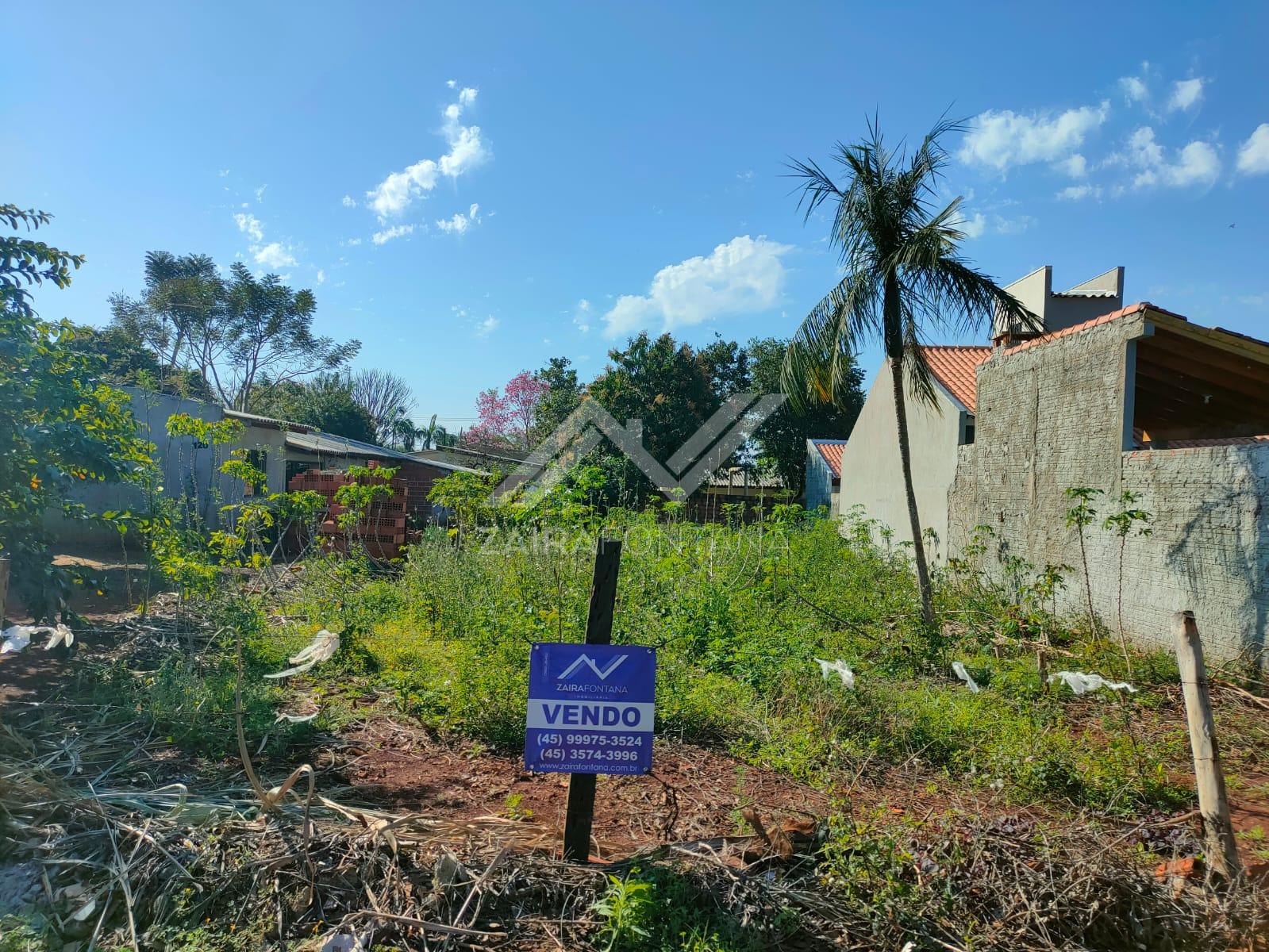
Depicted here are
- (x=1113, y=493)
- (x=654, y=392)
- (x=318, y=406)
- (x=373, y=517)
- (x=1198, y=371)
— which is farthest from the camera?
(x=318, y=406)

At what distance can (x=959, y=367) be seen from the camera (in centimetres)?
1290

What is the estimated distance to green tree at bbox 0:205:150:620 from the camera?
→ 4539 mm

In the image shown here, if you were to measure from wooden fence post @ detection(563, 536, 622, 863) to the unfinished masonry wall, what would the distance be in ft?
17.2

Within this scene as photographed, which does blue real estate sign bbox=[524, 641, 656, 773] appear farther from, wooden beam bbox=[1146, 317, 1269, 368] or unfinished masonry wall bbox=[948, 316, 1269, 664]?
wooden beam bbox=[1146, 317, 1269, 368]

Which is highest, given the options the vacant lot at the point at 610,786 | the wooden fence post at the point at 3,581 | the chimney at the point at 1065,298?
the chimney at the point at 1065,298

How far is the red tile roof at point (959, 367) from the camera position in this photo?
1123cm

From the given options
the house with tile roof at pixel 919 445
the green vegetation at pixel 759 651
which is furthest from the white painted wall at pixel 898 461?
the green vegetation at pixel 759 651

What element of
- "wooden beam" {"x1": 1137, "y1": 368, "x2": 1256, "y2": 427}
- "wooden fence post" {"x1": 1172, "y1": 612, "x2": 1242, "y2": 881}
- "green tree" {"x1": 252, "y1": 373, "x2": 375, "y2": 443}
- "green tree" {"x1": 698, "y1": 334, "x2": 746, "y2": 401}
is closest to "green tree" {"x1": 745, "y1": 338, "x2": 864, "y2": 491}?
"green tree" {"x1": 698, "y1": 334, "x2": 746, "y2": 401}

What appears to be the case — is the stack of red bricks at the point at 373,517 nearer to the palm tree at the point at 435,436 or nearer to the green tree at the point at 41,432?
the green tree at the point at 41,432

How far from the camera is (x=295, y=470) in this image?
16.2m

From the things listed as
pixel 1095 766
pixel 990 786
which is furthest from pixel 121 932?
pixel 1095 766

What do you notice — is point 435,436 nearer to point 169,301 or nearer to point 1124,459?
point 169,301

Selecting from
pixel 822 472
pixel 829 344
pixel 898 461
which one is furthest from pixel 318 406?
pixel 829 344

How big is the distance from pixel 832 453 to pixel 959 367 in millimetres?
8586
